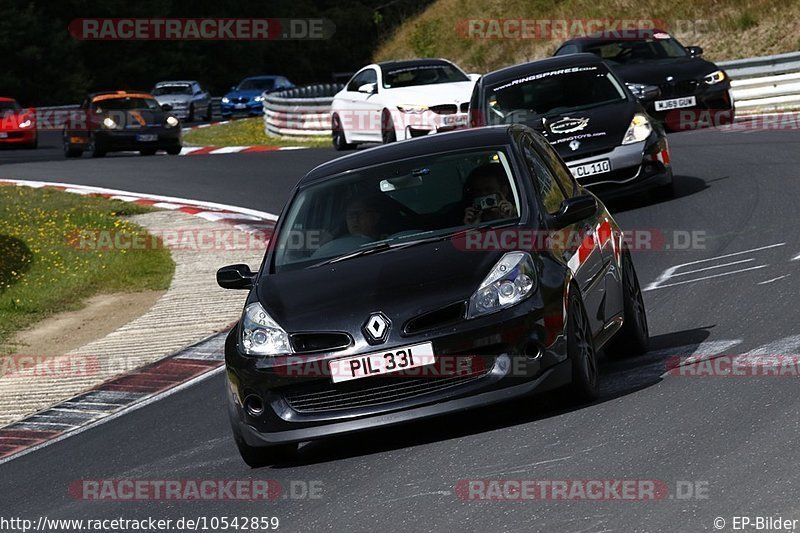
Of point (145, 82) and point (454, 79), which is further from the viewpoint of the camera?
point (145, 82)

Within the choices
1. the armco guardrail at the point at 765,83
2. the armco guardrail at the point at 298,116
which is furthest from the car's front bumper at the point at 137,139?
the armco guardrail at the point at 765,83

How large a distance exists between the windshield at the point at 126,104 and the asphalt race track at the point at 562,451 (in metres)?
22.2

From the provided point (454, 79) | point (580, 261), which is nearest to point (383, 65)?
point (454, 79)

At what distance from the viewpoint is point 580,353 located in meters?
7.41

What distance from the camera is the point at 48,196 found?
2384cm

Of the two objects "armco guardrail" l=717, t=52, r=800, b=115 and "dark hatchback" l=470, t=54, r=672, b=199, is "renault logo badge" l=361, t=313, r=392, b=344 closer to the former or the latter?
"dark hatchback" l=470, t=54, r=672, b=199

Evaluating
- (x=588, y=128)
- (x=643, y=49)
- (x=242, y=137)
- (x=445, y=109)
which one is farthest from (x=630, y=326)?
(x=242, y=137)

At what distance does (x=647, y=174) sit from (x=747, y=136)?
671 cm

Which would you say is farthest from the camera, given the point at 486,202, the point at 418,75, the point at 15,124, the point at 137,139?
the point at 15,124

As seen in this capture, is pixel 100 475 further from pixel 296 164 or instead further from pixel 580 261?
pixel 296 164

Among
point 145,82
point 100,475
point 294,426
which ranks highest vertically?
point 294,426

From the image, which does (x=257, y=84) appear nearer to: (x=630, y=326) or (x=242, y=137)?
(x=242, y=137)

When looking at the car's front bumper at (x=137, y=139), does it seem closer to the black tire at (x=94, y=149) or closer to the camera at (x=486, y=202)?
the black tire at (x=94, y=149)

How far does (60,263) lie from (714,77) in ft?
34.7
